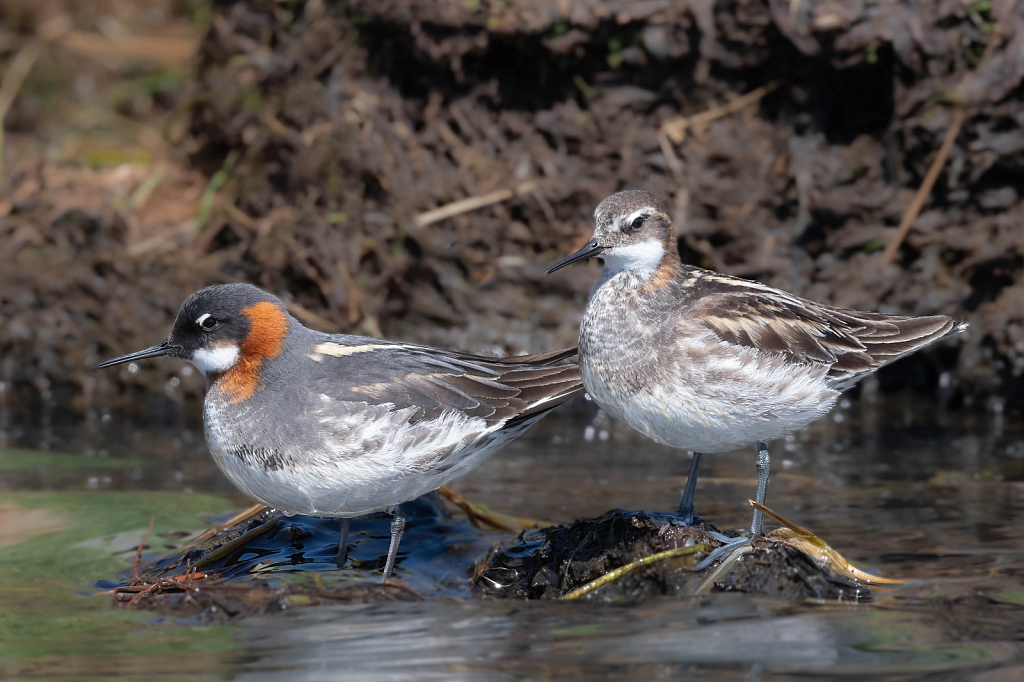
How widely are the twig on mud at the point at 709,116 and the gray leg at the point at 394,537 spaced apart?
5.66 meters

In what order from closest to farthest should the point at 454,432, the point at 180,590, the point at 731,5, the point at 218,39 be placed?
the point at 180,590 → the point at 454,432 → the point at 731,5 → the point at 218,39

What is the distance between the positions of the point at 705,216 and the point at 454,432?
5261mm

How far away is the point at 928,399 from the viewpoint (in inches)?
421

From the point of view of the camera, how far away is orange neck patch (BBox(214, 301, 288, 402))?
6.80m

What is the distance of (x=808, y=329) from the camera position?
22.5 ft

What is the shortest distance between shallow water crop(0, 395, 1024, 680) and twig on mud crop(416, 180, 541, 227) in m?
2.06

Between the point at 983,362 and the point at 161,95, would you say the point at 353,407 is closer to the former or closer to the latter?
the point at 983,362

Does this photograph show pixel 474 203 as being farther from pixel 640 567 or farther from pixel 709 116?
pixel 640 567

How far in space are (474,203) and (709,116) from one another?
228cm

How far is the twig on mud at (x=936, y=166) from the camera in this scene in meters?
10.6

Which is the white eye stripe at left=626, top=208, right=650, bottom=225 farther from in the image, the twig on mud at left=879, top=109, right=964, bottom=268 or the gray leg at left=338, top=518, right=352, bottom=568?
the twig on mud at left=879, top=109, right=964, bottom=268

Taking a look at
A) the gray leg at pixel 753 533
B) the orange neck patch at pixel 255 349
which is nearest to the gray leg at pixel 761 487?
the gray leg at pixel 753 533

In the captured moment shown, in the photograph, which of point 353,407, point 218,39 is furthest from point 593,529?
point 218,39

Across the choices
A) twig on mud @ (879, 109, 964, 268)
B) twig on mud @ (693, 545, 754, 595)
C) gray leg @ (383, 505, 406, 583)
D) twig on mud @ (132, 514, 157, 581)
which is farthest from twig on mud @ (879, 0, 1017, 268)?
twig on mud @ (132, 514, 157, 581)
